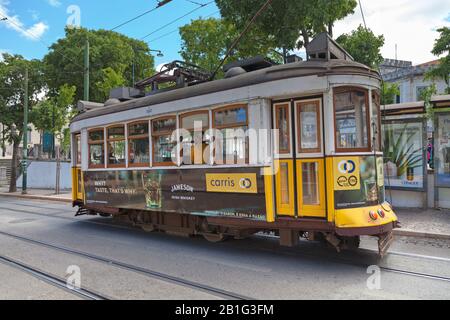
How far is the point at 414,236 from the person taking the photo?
809 centimetres

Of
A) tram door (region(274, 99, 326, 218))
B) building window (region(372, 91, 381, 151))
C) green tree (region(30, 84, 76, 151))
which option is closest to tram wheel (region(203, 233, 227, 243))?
tram door (region(274, 99, 326, 218))

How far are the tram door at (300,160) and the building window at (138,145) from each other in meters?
3.10

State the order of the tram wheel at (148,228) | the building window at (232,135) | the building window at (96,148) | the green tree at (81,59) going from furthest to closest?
the green tree at (81,59)
the building window at (96,148)
the tram wheel at (148,228)
the building window at (232,135)

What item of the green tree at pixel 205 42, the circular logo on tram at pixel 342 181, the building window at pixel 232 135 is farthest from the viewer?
the green tree at pixel 205 42

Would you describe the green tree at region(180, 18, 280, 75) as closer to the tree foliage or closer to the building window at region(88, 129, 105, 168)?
the tree foliage

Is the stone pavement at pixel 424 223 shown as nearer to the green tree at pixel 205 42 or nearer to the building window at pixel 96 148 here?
the building window at pixel 96 148

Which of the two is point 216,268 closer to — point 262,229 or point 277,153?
point 262,229

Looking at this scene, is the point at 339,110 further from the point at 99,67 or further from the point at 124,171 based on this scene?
the point at 99,67

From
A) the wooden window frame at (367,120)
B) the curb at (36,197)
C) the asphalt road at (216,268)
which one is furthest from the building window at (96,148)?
the curb at (36,197)

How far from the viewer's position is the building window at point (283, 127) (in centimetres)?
620

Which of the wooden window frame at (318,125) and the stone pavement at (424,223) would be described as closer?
the wooden window frame at (318,125)
